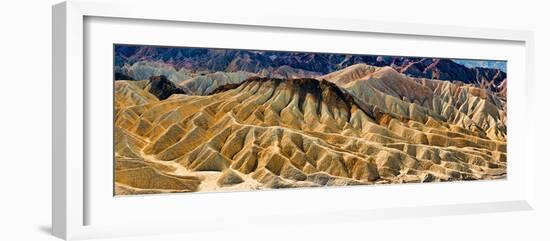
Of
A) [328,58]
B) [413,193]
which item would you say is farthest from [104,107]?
[413,193]

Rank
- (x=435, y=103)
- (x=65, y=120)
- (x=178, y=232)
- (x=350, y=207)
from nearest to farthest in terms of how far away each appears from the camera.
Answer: (x=65, y=120) < (x=178, y=232) < (x=350, y=207) < (x=435, y=103)

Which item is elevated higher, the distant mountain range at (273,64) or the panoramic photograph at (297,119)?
the distant mountain range at (273,64)

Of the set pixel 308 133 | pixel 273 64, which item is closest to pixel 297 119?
pixel 308 133

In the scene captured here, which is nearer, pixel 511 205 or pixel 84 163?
pixel 84 163

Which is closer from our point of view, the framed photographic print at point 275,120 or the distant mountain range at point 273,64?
Result: the framed photographic print at point 275,120

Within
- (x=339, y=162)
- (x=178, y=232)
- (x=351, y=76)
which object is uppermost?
(x=351, y=76)

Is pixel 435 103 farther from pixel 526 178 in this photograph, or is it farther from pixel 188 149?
pixel 188 149
